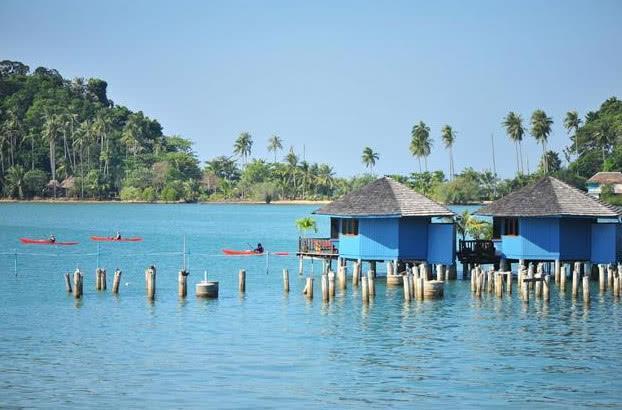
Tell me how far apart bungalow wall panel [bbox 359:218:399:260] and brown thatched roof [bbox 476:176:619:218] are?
431 centimetres

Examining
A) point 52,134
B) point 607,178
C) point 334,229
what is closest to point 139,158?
point 52,134

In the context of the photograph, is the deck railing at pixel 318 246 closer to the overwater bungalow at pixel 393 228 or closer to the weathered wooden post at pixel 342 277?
the overwater bungalow at pixel 393 228

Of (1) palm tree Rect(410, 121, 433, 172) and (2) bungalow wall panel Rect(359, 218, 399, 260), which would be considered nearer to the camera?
(2) bungalow wall panel Rect(359, 218, 399, 260)

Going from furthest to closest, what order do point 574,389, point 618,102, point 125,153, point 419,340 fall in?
point 125,153 < point 618,102 < point 419,340 < point 574,389

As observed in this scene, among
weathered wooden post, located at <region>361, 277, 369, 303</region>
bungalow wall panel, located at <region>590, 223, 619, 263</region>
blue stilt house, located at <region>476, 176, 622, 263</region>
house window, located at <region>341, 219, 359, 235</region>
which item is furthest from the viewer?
bungalow wall panel, located at <region>590, 223, 619, 263</region>

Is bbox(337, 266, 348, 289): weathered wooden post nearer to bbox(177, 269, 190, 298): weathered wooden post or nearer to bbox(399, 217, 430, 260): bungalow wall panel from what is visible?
bbox(399, 217, 430, 260): bungalow wall panel

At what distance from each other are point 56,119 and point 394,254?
120 meters

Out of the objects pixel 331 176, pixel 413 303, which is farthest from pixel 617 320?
pixel 331 176

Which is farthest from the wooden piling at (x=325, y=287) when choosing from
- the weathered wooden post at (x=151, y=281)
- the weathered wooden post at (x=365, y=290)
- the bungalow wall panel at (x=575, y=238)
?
the bungalow wall panel at (x=575, y=238)

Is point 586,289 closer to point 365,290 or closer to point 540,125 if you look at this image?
point 365,290

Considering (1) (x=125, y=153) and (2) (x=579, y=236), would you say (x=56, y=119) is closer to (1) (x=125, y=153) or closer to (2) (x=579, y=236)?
(1) (x=125, y=153)

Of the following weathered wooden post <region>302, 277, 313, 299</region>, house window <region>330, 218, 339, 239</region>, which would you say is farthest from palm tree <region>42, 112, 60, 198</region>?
weathered wooden post <region>302, 277, 313, 299</region>

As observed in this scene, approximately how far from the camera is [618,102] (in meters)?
146

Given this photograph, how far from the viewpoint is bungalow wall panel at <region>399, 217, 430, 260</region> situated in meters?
49.9
